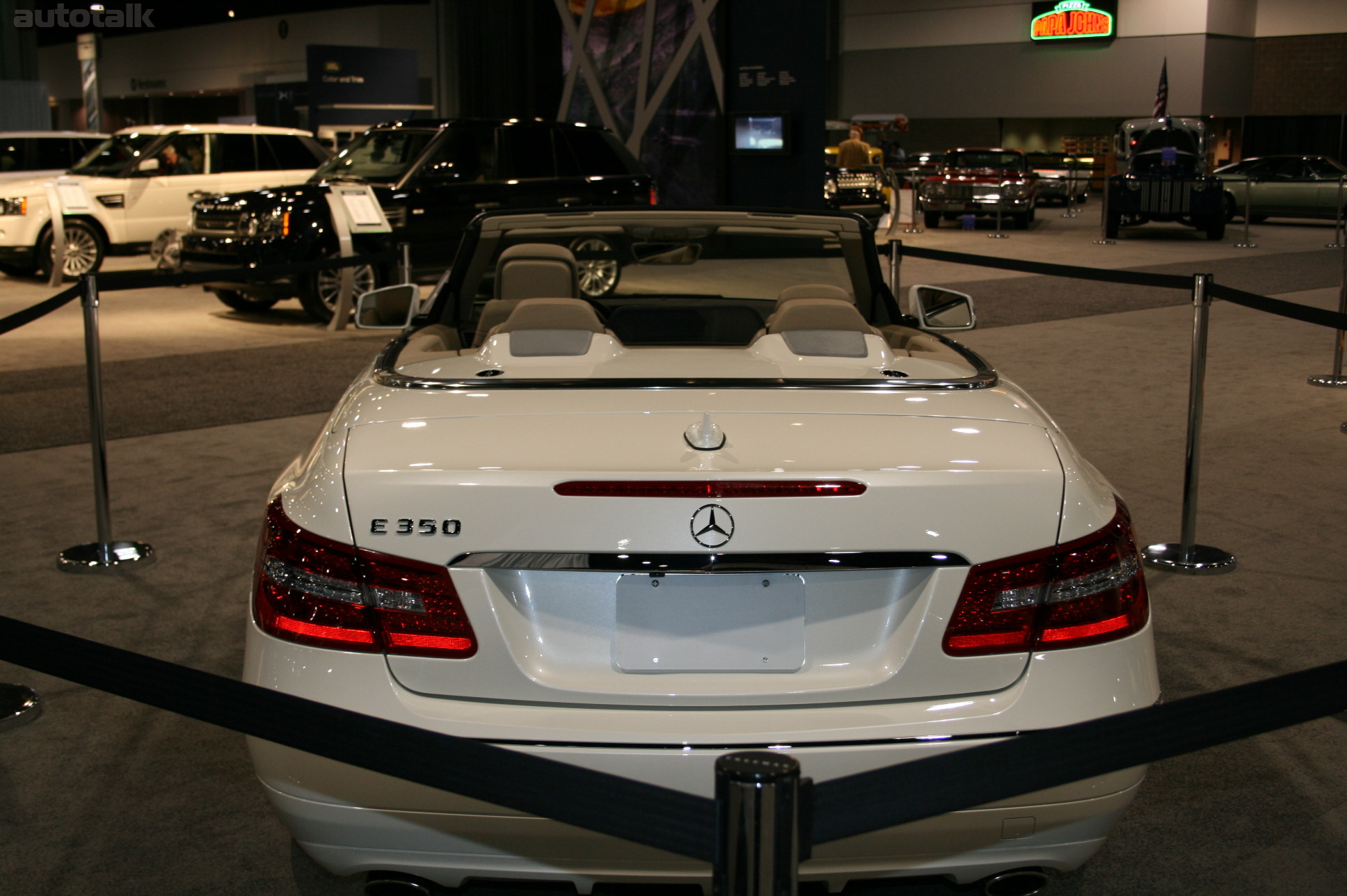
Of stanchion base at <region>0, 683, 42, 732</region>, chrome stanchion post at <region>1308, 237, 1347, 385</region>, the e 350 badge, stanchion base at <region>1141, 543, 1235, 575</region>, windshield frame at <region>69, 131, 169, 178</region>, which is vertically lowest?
stanchion base at <region>0, 683, 42, 732</region>

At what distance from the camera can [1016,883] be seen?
7.47 ft

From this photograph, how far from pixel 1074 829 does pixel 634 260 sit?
2.78m

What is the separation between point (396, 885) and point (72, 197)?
45.5 feet

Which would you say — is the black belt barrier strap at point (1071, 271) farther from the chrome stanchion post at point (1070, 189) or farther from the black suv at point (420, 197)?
the chrome stanchion post at point (1070, 189)

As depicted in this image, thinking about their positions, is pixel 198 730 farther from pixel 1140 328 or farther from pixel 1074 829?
pixel 1140 328

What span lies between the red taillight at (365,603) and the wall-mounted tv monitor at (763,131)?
52.2ft

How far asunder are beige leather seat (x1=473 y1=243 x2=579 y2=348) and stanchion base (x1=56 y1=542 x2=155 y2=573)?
230 cm

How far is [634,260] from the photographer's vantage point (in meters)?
4.49

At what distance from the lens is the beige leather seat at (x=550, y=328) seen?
9.20 feet

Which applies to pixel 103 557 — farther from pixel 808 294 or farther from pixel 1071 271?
pixel 1071 271

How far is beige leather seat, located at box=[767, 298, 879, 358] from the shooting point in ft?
9.34

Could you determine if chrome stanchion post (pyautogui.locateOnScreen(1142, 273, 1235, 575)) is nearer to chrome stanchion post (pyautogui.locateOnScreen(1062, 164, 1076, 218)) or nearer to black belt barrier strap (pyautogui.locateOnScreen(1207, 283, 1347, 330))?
black belt barrier strap (pyautogui.locateOnScreen(1207, 283, 1347, 330))

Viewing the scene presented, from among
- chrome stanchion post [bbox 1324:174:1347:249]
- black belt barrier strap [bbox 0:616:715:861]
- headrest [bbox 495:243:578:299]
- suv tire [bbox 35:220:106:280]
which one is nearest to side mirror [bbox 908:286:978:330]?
headrest [bbox 495:243:578:299]

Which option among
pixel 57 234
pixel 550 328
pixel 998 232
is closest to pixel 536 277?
pixel 550 328
